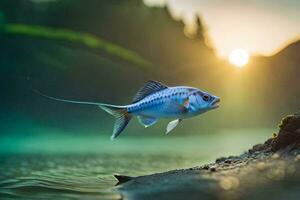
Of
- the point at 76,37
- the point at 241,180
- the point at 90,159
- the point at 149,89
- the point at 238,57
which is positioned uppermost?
the point at 76,37

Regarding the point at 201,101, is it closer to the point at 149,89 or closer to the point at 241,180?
the point at 149,89

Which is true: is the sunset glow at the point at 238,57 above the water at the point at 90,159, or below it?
above

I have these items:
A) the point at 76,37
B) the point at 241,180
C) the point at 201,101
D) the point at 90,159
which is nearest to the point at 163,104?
the point at 201,101

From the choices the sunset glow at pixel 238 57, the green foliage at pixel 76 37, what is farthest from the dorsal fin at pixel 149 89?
the green foliage at pixel 76 37

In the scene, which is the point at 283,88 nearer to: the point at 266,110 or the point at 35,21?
the point at 266,110

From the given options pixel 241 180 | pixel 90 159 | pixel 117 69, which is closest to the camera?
pixel 241 180

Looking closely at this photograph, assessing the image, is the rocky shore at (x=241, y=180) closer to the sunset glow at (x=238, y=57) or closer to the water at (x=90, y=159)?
the water at (x=90, y=159)
